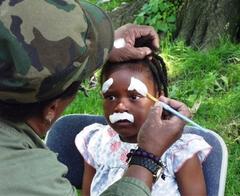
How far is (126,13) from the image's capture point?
5477mm

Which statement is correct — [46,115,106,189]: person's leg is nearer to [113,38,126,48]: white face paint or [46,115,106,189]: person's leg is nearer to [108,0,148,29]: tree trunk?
[113,38,126,48]: white face paint

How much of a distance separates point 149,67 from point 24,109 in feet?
3.40

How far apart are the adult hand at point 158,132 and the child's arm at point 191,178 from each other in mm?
523

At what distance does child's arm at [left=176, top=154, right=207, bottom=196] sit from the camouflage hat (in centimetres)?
101

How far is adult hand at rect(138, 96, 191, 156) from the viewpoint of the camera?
1.91 meters

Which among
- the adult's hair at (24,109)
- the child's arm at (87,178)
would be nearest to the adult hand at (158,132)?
the adult's hair at (24,109)

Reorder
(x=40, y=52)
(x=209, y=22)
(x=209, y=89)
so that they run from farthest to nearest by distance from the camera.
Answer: (x=209, y=22), (x=209, y=89), (x=40, y=52)

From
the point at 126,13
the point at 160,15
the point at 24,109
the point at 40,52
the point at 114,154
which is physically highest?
the point at 40,52

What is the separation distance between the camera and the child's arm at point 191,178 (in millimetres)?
2502

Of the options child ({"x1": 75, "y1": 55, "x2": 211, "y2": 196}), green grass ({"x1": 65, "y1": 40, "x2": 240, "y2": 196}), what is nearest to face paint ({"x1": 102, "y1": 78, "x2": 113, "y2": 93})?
child ({"x1": 75, "y1": 55, "x2": 211, "y2": 196})

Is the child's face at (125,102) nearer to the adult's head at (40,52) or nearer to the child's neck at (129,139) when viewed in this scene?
the child's neck at (129,139)

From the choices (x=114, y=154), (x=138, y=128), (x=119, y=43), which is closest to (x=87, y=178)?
(x=114, y=154)

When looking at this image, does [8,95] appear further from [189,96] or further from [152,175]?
[189,96]

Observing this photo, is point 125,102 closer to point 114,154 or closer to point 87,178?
point 114,154
